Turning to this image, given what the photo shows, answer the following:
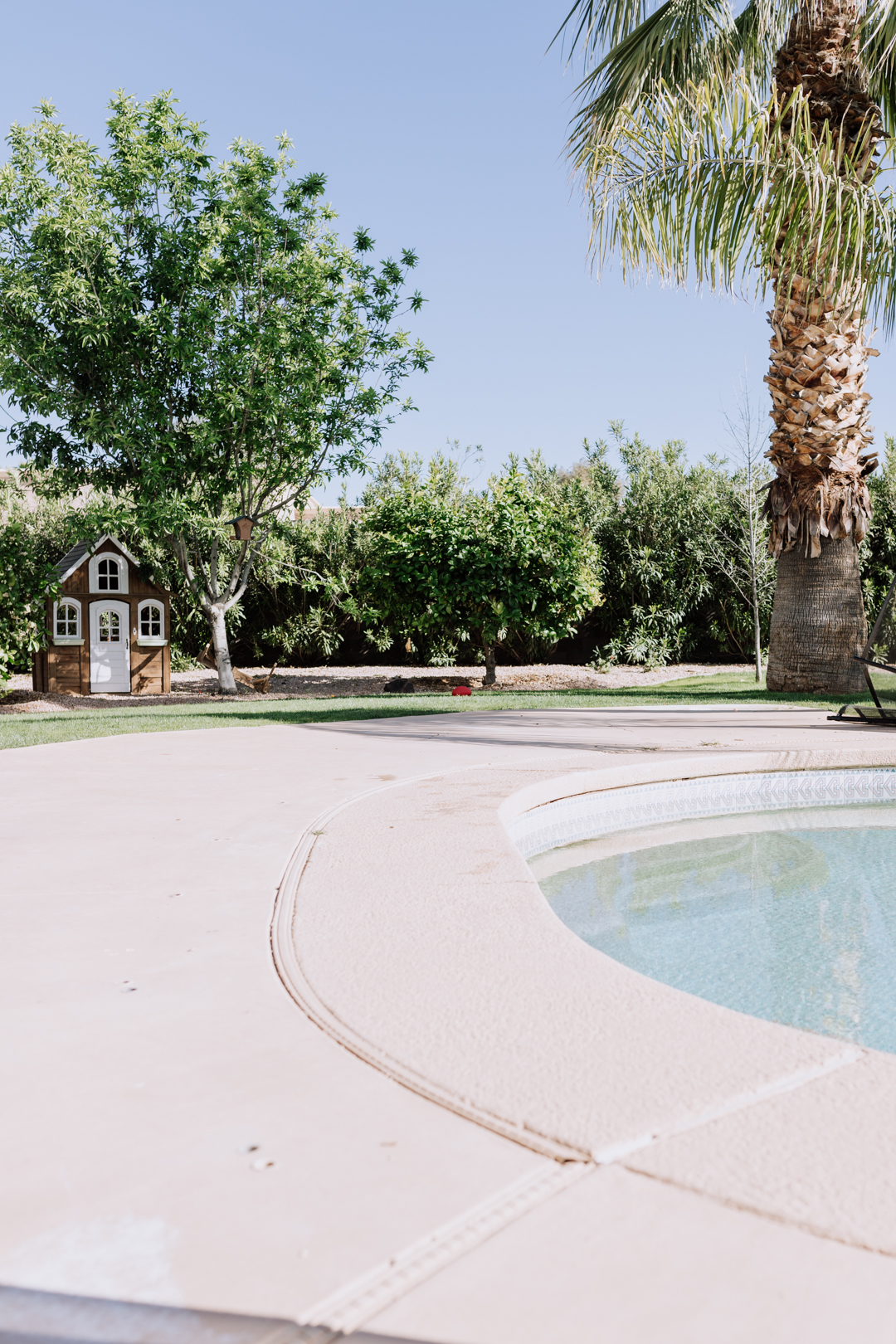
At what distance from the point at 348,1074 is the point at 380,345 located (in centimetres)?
1561

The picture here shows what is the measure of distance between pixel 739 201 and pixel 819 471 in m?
4.30

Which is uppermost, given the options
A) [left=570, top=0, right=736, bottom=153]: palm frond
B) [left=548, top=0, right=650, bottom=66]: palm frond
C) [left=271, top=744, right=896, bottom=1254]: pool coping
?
[left=548, top=0, right=650, bottom=66]: palm frond

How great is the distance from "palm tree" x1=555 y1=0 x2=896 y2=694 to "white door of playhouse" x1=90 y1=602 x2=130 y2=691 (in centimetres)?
1043

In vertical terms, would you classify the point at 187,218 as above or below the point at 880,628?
above

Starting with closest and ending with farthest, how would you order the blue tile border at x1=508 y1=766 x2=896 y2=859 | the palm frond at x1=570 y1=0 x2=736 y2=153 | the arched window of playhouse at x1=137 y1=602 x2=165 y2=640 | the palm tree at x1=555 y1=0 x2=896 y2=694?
the blue tile border at x1=508 y1=766 x2=896 y2=859, the palm tree at x1=555 y1=0 x2=896 y2=694, the palm frond at x1=570 y1=0 x2=736 y2=153, the arched window of playhouse at x1=137 y1=602 x2=165 y2=640

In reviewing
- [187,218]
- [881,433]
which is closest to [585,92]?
[187,218]

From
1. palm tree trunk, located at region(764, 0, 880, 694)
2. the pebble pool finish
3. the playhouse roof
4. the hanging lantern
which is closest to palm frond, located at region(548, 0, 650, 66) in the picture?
palm tree trunk, located at region(764, 0, 880, 694)

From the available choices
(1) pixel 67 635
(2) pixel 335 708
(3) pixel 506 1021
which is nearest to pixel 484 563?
(2) pixel 335 708

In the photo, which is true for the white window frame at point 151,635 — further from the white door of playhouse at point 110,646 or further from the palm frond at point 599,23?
the palm frond at point 599,23

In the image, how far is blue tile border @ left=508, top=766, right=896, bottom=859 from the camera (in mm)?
5453

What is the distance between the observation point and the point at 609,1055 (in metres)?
2.11

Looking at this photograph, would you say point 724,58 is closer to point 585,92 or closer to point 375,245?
point 585,92

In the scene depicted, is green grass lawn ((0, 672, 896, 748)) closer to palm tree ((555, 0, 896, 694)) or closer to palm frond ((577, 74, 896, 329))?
palm tree ((555, 0, 896, 694))

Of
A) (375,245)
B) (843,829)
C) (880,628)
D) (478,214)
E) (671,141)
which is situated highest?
(478,214)
